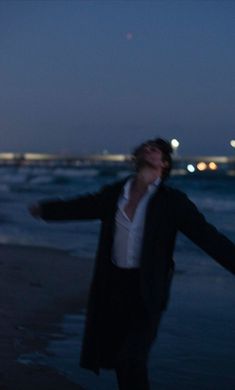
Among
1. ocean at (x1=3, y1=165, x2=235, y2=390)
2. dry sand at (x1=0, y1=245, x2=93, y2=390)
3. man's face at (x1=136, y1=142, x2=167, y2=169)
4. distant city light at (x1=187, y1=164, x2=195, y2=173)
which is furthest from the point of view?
distant city light at (x1=187, y1=164, x2=195, y2=173)

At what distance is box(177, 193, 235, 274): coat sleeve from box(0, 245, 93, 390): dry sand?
186 centimetres

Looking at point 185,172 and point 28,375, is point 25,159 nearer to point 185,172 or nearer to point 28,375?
point 185,172

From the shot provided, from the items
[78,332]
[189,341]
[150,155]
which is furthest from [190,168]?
[150,155]

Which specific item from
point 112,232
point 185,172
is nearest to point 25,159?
point 185,172

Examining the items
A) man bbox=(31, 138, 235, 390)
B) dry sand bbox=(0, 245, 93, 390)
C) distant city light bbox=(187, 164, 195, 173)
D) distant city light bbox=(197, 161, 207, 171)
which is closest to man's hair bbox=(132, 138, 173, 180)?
man bbox=(31, 138, 235, 390)

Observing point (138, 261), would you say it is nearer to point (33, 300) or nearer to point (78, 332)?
point (78, 332)

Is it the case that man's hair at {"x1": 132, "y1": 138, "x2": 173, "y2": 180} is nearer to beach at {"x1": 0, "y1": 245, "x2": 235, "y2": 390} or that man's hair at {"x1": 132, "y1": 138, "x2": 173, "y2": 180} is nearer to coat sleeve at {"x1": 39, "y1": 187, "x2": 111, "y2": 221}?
coat sleeve at {"x1": 39, "y1": 187, "x2": 111, "y2": 221}

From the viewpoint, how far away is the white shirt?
12.6ft

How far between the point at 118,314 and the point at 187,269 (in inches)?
320

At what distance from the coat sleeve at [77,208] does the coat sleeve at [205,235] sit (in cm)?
37

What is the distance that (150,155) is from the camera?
12.8 ft

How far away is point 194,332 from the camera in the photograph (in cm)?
716

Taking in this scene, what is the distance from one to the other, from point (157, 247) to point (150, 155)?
411 mm

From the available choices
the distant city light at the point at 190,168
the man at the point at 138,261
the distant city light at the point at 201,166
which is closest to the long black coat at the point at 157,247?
the man at the point at 138,261
